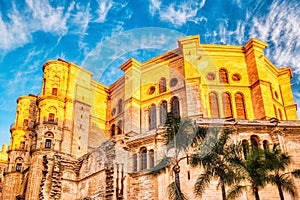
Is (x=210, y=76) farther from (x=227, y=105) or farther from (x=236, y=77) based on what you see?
(x=227, y=105)

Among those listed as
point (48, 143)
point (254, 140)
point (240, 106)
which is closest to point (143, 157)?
point (254, 140)

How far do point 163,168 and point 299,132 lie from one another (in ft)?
37.8

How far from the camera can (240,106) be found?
111ft

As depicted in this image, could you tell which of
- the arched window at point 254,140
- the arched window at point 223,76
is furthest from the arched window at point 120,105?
the arched window at point 254,140

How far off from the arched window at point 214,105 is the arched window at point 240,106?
6.58 feet

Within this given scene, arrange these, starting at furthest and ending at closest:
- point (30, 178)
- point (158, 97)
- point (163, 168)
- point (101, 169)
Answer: point (158, 97) → point (30, 178) → point (101, 169) → point (163, 168)

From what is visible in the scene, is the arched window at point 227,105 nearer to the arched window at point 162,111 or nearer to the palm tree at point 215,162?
the arched window at point 162,111

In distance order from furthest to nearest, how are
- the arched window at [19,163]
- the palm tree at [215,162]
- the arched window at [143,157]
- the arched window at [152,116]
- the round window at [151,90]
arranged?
1. the arched window at [19,163]
2. the round window at [151,90]
3. the arched window at [152,116]
4. the arched window at [143,157]
5. the palm tree at [215,162]

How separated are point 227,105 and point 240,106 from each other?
1.31 meters

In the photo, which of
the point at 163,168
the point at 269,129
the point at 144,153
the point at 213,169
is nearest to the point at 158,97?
the point at 144,153

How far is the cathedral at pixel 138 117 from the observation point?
24188mm

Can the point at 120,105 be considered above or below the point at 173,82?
below

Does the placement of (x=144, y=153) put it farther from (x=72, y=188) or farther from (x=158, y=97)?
(x=158, y=97)

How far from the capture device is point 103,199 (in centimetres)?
2438
